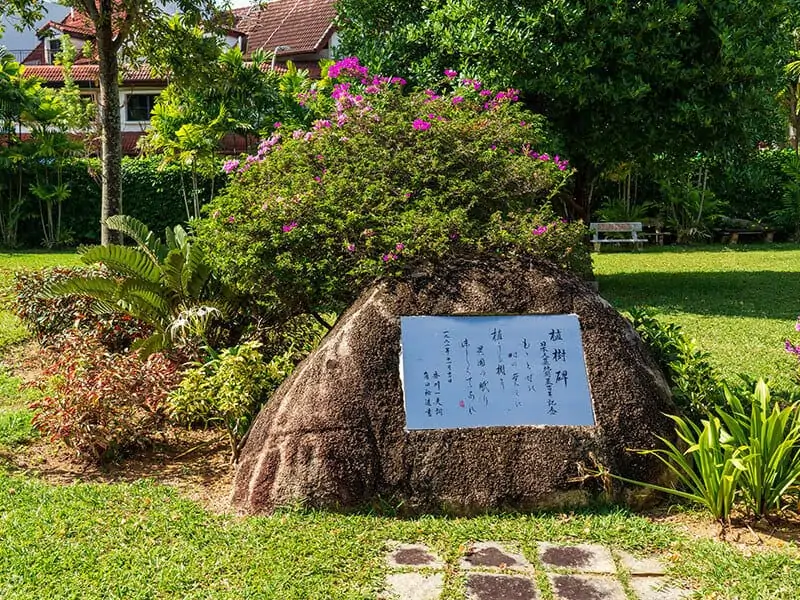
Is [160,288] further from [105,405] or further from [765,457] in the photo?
[765,457]

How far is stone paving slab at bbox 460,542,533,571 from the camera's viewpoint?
12.3 feet

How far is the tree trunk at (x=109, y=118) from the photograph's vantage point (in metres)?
9.75

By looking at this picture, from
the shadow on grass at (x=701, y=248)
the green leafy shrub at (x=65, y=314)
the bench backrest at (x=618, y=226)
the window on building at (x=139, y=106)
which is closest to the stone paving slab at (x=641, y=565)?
the green leafy shrub at (x=65, y=314)

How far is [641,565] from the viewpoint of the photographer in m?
3.78

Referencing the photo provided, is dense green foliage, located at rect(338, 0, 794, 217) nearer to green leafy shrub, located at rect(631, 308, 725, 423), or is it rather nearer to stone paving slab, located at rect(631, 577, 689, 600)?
green leafy shrub, located at rect(631, 308, 725, 423)

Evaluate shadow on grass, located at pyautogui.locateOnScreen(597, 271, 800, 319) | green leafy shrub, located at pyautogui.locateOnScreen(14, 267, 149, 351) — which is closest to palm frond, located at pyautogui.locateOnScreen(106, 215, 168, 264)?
green leafy shrub, located at pyautogui.locateOnScreen(14, 267, 149, 351)

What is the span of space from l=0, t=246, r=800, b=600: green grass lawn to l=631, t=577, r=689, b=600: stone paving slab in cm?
9

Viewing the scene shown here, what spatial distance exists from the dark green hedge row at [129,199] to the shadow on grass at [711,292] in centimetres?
1077

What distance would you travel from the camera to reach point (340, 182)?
5.41m

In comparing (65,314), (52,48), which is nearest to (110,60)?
(65,314)

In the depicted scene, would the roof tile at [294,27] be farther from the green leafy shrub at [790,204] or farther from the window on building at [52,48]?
the green leafy shrub at [790,204]

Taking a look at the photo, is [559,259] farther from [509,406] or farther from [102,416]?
[102,416]

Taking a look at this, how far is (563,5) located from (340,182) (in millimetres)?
6142

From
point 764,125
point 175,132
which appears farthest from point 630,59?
point 175,132
